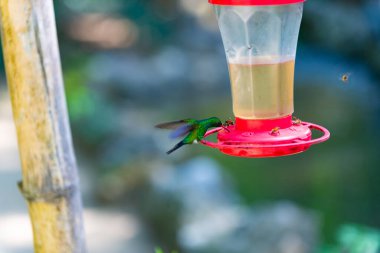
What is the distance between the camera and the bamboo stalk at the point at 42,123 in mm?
1889

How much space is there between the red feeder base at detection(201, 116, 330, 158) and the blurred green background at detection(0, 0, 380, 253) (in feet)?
6.80

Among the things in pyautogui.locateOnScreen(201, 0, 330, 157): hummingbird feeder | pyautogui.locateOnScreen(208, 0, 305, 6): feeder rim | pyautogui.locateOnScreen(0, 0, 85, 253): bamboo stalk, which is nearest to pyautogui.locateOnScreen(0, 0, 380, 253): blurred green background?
pyautogui.locateOnScreen(201, 0, 330, 157): hummingbird feeder

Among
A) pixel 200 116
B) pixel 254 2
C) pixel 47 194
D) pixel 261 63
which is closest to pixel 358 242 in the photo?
pixel 261 63

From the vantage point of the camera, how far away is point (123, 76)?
961 centimetres

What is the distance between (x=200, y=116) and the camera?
8.45 meters

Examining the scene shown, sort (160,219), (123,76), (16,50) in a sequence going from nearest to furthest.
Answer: (16,50)
(160,219)
(123,76)

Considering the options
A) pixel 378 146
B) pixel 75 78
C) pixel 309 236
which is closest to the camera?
pixel 309 236

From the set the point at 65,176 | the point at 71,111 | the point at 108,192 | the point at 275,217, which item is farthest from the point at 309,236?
the point at 71,111

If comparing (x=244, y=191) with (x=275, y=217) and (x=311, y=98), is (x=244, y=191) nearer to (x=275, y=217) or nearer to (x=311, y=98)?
(x=275, y=217)

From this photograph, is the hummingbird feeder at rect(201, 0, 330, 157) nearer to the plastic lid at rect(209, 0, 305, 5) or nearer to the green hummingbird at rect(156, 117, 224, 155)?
the green hummingbird at rect(156, 117, 224, 155)

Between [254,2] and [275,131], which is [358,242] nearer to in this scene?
[275,131]

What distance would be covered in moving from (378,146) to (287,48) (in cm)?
536

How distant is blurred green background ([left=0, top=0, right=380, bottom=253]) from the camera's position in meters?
5.63

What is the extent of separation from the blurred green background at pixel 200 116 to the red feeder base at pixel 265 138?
2.07 metres
